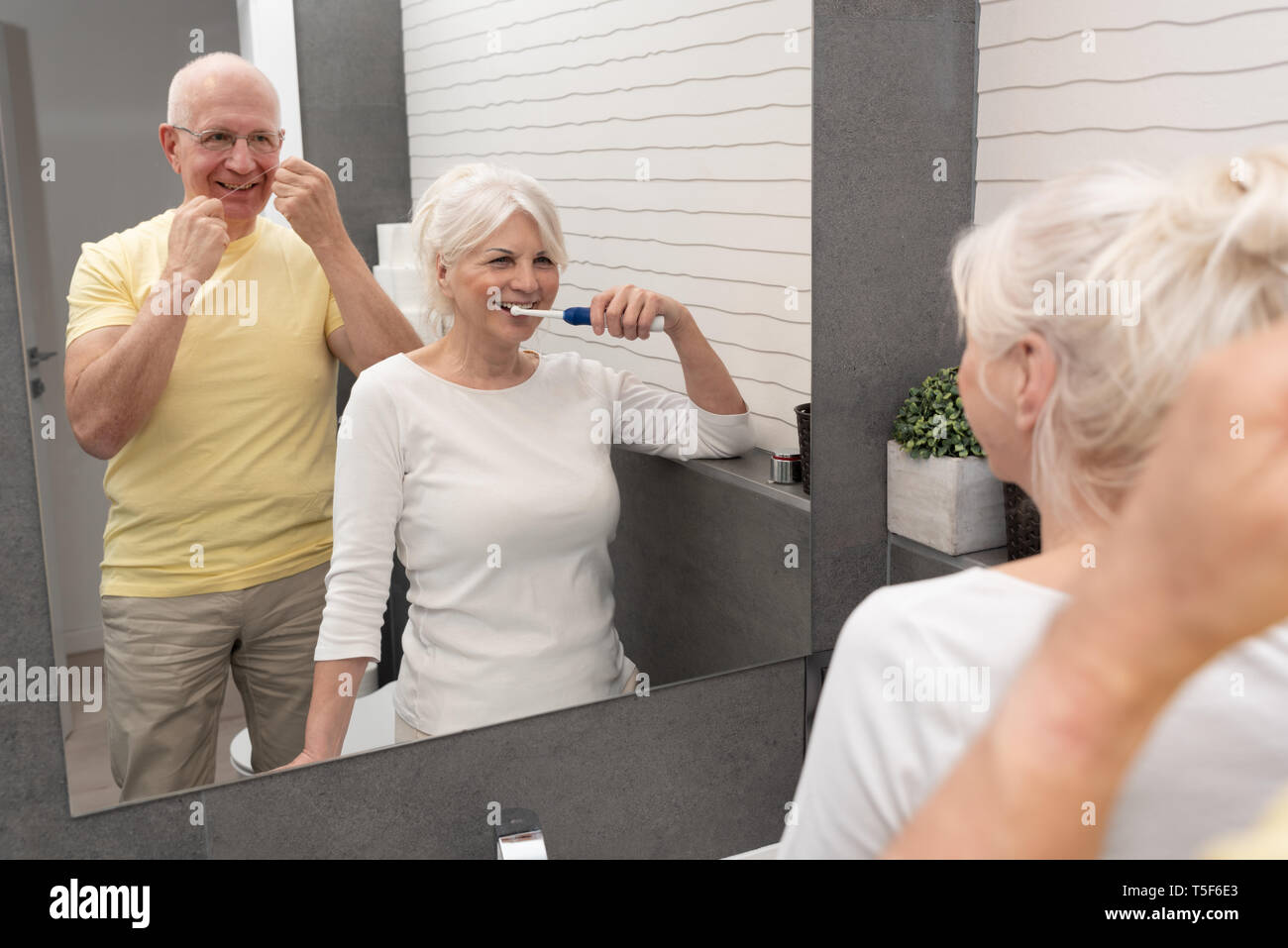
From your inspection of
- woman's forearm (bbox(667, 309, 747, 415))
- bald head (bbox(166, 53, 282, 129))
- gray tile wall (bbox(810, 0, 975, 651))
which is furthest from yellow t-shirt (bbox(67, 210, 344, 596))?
gray tile wall (bbox(810, 0, 975, 651))

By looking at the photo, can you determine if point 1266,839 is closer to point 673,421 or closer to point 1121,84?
point 673,421

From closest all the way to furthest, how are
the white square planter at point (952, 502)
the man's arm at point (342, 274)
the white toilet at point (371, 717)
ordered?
the man's arm at point (342, 274) < the white toilet at point (371, 717) < the white square planter at point (952, 502)

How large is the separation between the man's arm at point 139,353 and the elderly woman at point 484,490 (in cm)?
21

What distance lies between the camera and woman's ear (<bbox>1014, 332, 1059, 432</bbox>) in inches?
25.0

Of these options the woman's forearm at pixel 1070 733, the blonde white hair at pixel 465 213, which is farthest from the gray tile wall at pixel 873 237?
the woman's forearm at pixel 1070 733

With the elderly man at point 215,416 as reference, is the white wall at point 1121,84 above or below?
above

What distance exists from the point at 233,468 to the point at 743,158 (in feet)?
2.49

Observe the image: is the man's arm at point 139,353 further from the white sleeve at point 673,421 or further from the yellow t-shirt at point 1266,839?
the yellow t-shirt at point 1266,839

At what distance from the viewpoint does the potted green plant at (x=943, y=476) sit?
4.79 ft

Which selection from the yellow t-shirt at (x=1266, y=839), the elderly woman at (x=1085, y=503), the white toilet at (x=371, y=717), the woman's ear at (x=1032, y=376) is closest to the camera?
the yellow t-shirt at (x=1266, y=839)

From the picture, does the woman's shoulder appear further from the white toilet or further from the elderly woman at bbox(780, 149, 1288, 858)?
the white toilet

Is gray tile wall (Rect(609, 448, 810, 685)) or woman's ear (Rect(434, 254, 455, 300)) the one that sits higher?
woman's ear (Rect(434, 254, 455, 300))

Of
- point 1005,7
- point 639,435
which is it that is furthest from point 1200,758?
point 1005,7

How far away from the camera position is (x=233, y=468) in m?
1.14
